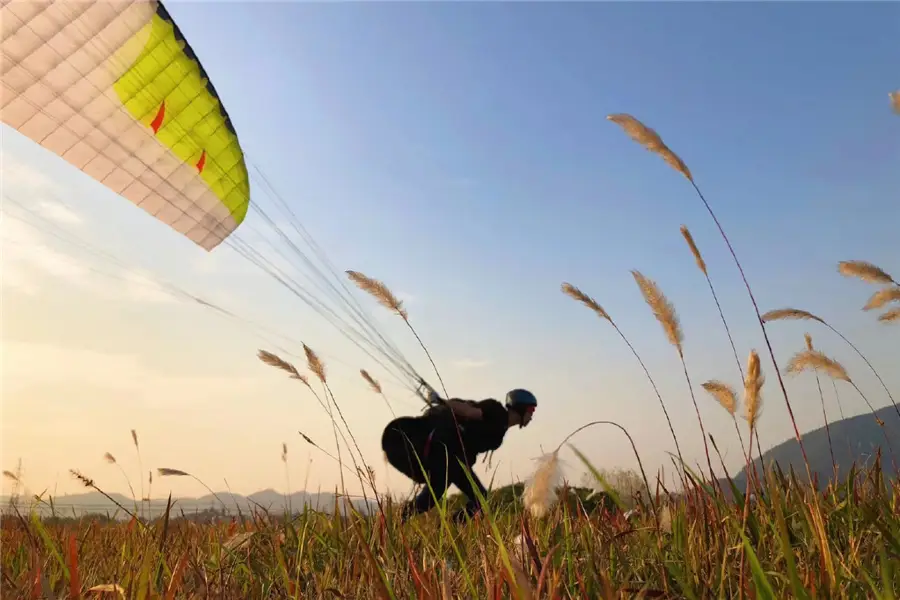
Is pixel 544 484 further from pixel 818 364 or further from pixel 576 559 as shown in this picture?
pixel 818 364

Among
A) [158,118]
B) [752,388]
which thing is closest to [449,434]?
[752,388]

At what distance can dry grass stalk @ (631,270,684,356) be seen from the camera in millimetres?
2344

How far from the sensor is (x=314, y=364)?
130 inches

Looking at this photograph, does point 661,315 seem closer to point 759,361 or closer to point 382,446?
point 759,361

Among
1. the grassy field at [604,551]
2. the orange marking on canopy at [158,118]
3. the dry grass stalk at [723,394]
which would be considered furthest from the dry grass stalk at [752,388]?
the orange marking on canopy at [158,118]

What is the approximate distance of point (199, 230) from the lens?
14.4m

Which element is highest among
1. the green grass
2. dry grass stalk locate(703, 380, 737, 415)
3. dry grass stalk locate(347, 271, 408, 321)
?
dry grass stalk locate(347, 271, 408, 321)

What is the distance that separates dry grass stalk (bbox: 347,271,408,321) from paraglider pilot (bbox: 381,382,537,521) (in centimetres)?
278

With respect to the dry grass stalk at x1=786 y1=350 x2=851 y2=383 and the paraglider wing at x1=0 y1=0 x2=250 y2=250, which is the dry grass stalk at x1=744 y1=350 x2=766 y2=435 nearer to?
the dry grass stalk at x1=786 y1=350 x2=851 y2=383

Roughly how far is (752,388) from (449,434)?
540 centimetres

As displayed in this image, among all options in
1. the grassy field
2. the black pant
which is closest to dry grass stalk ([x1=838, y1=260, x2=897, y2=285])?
the grassy field

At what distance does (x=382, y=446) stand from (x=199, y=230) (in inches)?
363

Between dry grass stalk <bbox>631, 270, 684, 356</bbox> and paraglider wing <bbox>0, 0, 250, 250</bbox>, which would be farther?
paraglider wing <bbox>0, 0, 250, 250</bbox>

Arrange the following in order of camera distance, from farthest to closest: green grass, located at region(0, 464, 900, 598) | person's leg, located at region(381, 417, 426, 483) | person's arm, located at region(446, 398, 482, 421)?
person's arm, located at region(446, 398, 482, 421), person's leg, located at region(381, 417, 426, 483), green grass, located at region(0, 464, 900, 598)
